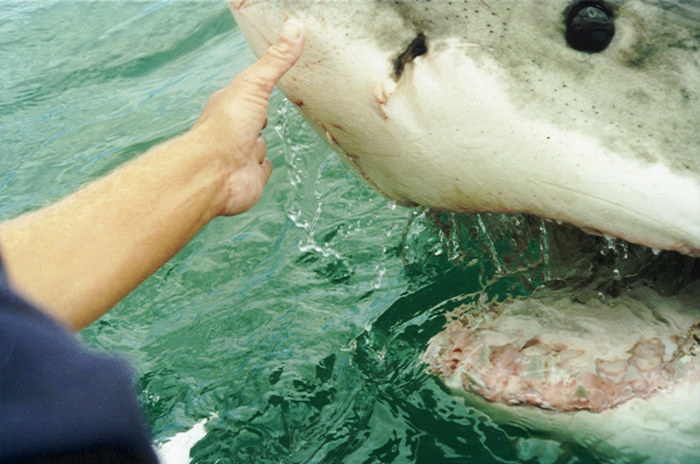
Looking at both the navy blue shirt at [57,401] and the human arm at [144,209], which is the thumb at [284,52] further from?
the navy blue shirt at [57,401]

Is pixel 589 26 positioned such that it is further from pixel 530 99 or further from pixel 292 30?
pixel 292 30

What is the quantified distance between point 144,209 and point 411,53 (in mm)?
527

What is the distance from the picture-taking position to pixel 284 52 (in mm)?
1447

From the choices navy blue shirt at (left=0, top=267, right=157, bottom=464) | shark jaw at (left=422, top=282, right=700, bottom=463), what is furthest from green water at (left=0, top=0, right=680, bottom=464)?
navy blue shirt at (left=0, top=267, right=157, bottom=464)

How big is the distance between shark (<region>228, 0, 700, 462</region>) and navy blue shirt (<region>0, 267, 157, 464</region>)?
0.78 meters

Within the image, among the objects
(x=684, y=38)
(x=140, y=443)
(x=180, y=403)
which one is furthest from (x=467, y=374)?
(x=180, y=403)

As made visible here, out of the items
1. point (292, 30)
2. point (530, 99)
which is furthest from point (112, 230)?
point (530, 99)

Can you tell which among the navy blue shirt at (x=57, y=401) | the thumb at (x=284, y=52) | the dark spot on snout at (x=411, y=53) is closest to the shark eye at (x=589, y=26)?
the dark spot on snout at (x=411, y=53)

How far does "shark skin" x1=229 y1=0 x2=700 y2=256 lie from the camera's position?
1.39 meters

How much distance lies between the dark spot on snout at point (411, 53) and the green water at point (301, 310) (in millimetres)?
572

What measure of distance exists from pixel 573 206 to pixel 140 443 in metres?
0.90

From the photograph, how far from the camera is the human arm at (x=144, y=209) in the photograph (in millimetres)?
1266

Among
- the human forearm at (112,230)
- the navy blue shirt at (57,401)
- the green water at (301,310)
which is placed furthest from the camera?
the green water at (301,310)

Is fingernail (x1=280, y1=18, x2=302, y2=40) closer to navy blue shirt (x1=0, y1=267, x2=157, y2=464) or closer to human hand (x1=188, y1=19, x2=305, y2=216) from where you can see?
human hand (x1=188, y1=19, x2=305, y2=216)
